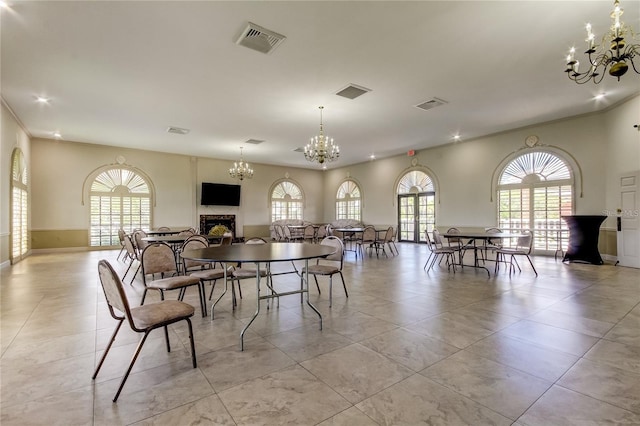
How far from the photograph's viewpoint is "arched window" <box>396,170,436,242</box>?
408 inches

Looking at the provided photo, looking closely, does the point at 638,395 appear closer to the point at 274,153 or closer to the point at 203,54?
the point at 203,54

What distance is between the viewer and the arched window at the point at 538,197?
24.1 feet

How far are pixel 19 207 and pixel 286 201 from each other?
857 cm

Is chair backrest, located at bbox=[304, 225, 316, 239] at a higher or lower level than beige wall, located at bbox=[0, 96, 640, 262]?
lower

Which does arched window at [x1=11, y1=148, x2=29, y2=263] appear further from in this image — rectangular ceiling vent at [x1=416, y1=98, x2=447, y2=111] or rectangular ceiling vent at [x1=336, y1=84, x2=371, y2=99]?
rectangular ceiling vent at [x1=416, y1=98, x2=447, y2=111]

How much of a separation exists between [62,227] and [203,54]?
8.23m

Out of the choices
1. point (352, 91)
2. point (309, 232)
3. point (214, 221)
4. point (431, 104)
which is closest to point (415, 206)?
point (309, 232)

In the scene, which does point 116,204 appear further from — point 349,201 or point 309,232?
point 349,201

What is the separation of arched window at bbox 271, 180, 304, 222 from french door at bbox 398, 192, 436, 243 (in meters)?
4.79

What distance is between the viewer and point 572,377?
1.98 meters

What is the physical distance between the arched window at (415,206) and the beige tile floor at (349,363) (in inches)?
257

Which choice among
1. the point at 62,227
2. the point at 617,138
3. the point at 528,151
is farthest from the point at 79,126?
the point at 617,138

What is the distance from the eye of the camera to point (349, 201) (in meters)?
13.4

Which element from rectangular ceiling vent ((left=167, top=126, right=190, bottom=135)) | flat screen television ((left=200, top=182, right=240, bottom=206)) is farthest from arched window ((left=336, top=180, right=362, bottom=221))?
rectangular ceiling vent ((left=167, top=126, right=190, bottom=135))
